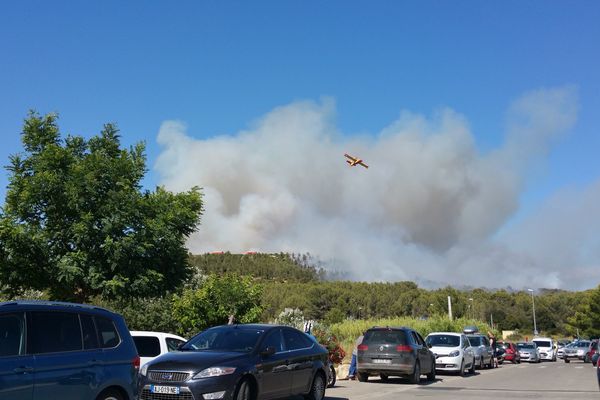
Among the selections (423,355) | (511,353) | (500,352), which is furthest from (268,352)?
(511,353)

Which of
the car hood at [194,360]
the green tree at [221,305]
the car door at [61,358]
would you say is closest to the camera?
the car door at [61,358]

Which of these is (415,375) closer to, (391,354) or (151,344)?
(391,354)

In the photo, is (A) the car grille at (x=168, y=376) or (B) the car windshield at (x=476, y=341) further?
(B) the car windshield at (x=476, y=341)

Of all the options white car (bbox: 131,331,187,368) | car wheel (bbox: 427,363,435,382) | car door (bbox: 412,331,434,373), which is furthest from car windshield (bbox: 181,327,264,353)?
car wheel (bbox: 427,363,435,382)

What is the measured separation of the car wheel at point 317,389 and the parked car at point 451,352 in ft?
34.0

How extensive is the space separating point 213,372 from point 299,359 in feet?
8.56

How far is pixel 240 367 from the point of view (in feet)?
32.4

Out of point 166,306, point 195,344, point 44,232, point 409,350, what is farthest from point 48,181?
point 166,306

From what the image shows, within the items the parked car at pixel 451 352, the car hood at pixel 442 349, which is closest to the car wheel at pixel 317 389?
the parked car at pixel 451 352

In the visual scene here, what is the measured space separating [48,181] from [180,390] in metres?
10.7

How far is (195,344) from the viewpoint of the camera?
11.1 metres

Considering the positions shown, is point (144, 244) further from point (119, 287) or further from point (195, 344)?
point (195, 344)

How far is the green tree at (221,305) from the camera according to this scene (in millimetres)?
23969

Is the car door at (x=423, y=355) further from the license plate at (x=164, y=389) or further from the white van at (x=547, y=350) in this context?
the white van at (x=547, y=350)
